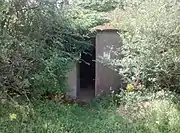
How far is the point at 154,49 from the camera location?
439 inches

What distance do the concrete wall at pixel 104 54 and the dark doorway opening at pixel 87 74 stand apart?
0.35 metres

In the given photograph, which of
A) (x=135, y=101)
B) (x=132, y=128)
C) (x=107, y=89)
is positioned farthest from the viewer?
(x=107, y=89)

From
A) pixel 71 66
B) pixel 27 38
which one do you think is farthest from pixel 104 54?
pixel 27 38

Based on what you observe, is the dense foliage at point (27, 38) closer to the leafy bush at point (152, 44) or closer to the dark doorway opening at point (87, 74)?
the leafy bush at point (152, 44)

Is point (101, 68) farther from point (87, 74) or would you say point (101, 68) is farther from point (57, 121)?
point (57, 121)

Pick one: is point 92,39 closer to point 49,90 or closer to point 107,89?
point 107,89

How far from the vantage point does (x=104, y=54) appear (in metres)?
13.1

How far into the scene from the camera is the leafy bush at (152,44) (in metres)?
11.0

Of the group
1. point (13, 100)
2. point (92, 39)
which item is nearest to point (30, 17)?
point (13, 100)

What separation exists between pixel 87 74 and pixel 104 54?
2153mm

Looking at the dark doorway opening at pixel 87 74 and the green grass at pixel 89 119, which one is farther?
the dark doorway opening at pixel 87 74

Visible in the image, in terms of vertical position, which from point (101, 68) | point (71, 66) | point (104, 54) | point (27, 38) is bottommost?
point (101, 68)

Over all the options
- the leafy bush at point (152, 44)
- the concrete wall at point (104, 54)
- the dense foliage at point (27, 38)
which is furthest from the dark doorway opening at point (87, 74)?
the dense foliage at point (27, 38)

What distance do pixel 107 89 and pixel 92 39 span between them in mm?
1887
